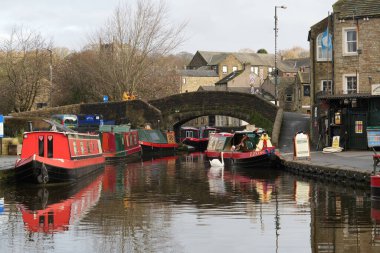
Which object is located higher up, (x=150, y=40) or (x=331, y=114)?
(x=150, y=40)

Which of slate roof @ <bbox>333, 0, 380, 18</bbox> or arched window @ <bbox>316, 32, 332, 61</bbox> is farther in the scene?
arched window @ <bbox>316, 32, 332, 61</bbox>

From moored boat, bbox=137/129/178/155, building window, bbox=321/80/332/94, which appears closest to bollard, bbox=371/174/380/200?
building window, bbox=321/80/332/94

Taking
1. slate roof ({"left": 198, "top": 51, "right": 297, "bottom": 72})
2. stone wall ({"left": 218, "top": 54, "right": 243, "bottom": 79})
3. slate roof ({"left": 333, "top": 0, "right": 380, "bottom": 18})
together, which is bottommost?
slate roof ({"left": 333, "top": 0, "right": 380, "bottom": 18})

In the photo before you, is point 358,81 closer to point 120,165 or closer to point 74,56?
point 120,165

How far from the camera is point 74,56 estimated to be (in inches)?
2835

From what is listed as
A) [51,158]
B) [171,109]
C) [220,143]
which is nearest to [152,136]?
[171,109]

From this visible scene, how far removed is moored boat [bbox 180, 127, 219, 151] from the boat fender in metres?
37.2

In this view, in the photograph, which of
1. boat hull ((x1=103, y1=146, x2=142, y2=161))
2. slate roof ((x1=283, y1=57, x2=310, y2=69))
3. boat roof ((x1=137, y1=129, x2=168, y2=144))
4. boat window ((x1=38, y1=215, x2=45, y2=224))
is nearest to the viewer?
boat window ((x1=38, y1=215, x2=45, y2=224))

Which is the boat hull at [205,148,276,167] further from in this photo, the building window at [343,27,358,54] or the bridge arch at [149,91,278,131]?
the bridge arch at [149,91,278,131]

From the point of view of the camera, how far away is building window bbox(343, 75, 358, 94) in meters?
38.7

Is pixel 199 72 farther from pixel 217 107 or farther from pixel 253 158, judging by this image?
pixel 253 158

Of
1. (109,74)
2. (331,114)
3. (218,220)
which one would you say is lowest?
(218,220)

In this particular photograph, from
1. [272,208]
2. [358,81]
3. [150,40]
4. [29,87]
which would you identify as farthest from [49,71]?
[272,208]

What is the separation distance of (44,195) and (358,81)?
21.3 meters
